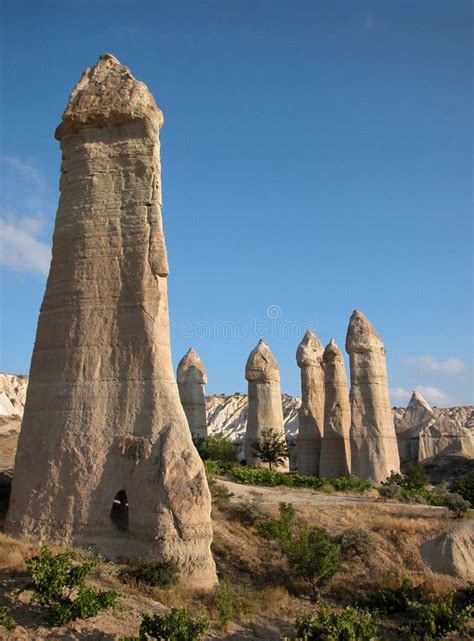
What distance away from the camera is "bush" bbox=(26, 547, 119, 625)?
27.4 ft

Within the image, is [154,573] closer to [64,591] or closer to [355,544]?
[64,591]

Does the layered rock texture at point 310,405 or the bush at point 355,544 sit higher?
the layered rock texture at point 310,405

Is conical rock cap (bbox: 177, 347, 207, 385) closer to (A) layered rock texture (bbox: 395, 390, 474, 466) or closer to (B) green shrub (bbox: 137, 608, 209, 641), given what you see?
(A) layered rock texture (bbox: 395, 390, 474, 466)

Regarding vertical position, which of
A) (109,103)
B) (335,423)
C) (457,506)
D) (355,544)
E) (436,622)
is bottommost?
(436,622)

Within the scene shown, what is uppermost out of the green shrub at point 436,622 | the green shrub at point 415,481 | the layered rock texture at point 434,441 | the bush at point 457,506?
the layered rock texture at point 434,441

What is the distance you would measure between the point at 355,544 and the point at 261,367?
19.2 meters

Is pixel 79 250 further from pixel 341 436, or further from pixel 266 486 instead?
pixel 341 436

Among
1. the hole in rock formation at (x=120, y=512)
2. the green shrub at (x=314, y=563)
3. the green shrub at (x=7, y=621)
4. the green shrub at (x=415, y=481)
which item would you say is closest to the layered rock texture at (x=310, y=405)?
the green shrub at (x=415, y=481)

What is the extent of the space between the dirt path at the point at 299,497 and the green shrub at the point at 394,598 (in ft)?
18.2

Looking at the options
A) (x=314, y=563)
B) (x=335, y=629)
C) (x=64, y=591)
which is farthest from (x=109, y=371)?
(x=335, y=629)

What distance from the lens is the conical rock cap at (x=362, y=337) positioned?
28.3 metres

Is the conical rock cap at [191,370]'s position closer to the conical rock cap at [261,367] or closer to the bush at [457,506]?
the conical rock cap at [261,367]

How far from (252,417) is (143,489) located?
70.2ft

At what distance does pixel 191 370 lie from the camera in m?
35.2
